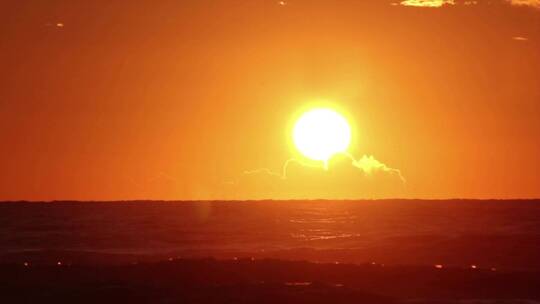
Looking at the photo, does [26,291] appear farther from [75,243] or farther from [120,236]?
[120,236]

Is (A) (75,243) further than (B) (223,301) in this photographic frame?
Yes

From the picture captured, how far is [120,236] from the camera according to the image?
255 feet

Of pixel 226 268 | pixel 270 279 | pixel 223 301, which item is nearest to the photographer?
pixel 223 301

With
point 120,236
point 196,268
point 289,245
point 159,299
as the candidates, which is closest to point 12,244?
point 120,236

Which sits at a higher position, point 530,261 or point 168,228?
point 168,228

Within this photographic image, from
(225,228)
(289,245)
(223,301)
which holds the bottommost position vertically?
(223,301)

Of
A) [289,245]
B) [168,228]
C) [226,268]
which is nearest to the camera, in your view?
[226,268]

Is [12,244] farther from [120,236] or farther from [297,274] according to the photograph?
[297,274]

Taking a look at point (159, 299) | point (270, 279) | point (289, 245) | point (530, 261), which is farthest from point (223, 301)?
point (289, 245)

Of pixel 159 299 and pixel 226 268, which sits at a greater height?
pixel 226 268

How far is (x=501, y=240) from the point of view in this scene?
228 feet

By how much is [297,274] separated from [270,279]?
61.2 inches

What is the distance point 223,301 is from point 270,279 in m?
7.11

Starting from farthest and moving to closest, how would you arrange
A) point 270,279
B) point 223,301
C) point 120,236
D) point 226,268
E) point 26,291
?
point 120,236, point 226,268, point 270,279, point 26,291, point 223,301
